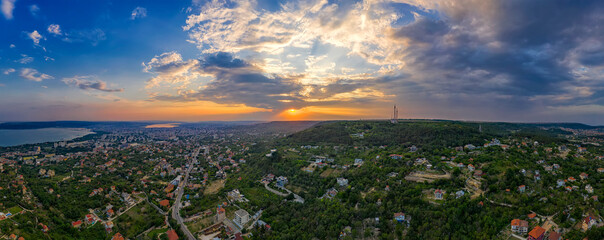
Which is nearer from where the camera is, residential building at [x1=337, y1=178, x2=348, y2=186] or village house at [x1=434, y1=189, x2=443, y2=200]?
village house at [x1=434, y1=189, x2=443, y2=200]

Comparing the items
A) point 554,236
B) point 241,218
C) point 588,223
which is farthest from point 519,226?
→ point 241,218

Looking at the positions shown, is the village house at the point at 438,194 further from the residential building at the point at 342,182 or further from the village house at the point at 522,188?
the residential building at the point at 342,182

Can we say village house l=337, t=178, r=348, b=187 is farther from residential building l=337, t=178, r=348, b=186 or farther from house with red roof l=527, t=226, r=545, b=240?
house with red roof l=527, t=226, r=545, b=240

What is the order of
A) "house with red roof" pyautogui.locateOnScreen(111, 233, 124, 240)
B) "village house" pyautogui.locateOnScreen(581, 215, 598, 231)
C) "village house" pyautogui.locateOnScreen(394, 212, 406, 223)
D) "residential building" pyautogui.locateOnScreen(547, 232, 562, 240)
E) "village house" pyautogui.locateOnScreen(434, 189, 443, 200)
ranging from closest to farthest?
1. "residential building" pyautogui.locateOnScreen(547, 232, 562, 240)
2. "village house" pyautogui.locateOnScreen(581, 215, 598, 231)
3. "house with red roof" pyautogui.locateOnScreen(111, 233, 124, 240)
4. "village house" pyautogui.locateOnScreen(394, 212, 406, 223)
5. "village house" pyautogui.locateOnScreen(434, 189, 443, 200)

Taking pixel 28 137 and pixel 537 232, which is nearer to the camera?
pixel 537 232

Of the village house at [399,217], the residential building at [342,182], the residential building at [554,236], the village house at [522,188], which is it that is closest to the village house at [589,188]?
the village house at [522,188]

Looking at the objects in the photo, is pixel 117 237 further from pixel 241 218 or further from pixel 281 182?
pixel 281 182

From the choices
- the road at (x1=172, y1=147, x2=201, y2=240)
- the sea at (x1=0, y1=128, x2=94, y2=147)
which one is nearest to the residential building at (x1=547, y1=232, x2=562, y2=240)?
the road at (x1=172, y1=147, x2=201, y2=240)

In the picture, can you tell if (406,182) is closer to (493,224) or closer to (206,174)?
(493,224)
